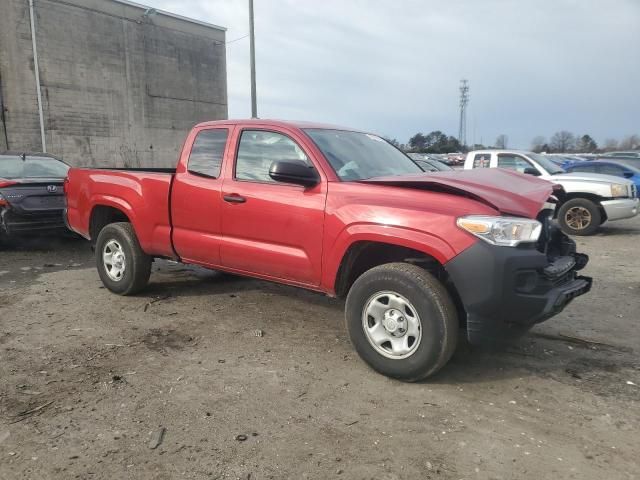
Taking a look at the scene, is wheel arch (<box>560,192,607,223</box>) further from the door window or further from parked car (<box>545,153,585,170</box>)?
parked car (<box>545,153,585,170</box>)

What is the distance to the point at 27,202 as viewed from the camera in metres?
7.72

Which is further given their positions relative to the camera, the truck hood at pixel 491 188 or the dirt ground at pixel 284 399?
the truck hood at pixel 491 188

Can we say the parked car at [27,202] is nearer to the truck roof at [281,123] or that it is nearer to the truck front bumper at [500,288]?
the truck roof at [281,123]

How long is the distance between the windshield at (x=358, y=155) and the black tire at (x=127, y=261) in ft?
7.60

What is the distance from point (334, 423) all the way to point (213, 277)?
382 cm

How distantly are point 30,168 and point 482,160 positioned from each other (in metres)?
9.25

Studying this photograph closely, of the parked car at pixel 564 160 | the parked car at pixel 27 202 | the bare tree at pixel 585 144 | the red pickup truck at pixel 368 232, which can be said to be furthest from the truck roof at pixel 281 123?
the bare tree at pixel 585 144

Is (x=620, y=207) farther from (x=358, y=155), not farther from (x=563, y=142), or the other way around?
(x=563, y=142)

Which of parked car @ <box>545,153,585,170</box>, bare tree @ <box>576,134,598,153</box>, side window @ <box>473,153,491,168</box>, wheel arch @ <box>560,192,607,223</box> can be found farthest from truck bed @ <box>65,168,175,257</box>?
bare tree @ <box>576,134,598,153</box>

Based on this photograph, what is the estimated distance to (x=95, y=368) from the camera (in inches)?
148

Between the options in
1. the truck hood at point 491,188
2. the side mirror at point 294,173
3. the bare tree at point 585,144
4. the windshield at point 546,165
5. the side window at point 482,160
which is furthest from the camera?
the bare tree at point 585,144

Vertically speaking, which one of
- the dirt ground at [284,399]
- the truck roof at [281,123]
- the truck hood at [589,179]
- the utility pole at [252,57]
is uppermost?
the utility pole at [252,57]

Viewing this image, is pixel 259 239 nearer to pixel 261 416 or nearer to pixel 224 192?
pixel 224 192

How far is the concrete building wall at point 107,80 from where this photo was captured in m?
21.2
